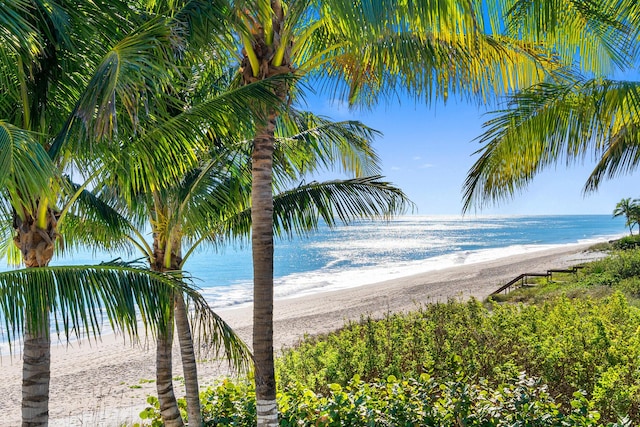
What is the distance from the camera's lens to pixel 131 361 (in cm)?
1648

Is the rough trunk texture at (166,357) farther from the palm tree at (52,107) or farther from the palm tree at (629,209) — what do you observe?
the palm tree at (629,209)

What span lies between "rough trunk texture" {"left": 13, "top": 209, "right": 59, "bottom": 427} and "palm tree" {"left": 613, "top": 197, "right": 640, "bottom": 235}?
44.4 metres

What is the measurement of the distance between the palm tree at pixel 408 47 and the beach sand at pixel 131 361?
5.07ft

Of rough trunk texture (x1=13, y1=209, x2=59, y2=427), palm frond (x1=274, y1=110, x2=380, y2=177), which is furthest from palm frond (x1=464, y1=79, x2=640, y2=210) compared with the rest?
rough trunk texture (x1=13, y1=209, x2=59, y2=427)

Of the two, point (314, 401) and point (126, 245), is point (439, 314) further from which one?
point (126, 245)

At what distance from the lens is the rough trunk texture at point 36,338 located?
391cm

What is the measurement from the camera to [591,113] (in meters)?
4.42

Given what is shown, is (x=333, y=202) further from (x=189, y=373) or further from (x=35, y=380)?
(x=35, y=380)

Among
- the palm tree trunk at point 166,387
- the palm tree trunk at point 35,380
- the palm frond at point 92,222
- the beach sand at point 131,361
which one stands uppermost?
the palm frond at point 92,222

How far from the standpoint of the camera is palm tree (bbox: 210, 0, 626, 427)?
170 inches

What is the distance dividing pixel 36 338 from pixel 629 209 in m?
47.7

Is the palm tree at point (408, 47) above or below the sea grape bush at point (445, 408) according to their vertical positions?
above

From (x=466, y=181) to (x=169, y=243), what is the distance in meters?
3.85

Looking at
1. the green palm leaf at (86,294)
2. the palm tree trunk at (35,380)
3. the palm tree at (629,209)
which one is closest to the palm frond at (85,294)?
the green palm leaf at (86,294)
